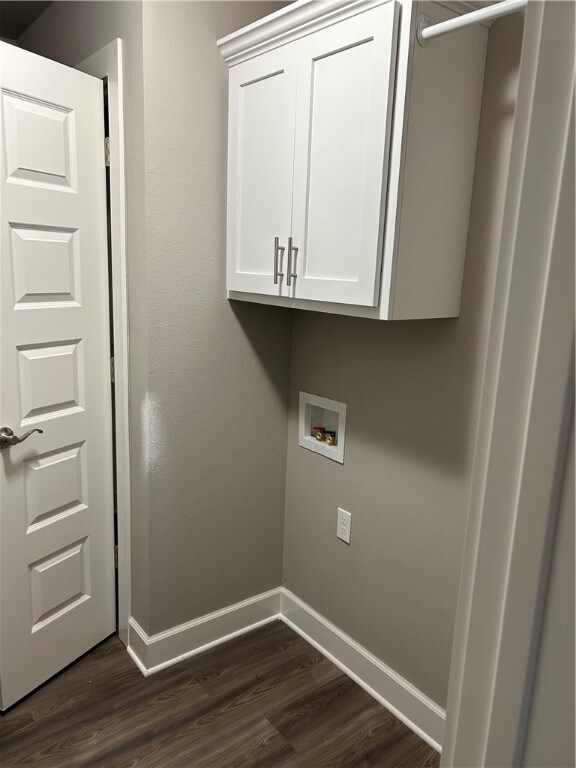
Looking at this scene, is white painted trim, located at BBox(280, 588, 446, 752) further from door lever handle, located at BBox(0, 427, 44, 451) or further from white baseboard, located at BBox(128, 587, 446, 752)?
door lever handle, located at BBox(0, 427, 44, 451)

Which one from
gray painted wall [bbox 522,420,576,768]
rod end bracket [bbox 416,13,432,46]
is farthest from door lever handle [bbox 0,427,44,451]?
gray painted wall [bbox 522,420,576,768]

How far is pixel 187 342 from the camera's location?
202 centimetres

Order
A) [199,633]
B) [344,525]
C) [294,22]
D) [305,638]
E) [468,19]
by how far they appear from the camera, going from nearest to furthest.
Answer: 1. [468,19]
2. [294,22]
3. [344,525]
4. [199,633]
5. [305,638]

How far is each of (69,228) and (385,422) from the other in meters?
1.25

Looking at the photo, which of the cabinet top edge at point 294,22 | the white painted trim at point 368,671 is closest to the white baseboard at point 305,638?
the white painted trim at point 368,671

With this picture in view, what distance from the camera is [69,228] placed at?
192 centimetres

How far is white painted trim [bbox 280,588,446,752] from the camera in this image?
6.13 feet

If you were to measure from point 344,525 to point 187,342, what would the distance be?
90 centimetres

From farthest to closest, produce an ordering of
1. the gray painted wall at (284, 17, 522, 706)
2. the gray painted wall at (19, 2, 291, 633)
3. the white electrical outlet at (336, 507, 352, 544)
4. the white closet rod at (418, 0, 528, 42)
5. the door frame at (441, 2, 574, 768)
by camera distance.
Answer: the white electrical outlet at (336, 507, 352, 544)
the gray painted wall at (19, 2, 291, 633)
the gray painted wall at (284, 17, 522, 706)
the white closet rod at (418, 0, 528, 42)
the door frame at (441, 2, 574, 768)

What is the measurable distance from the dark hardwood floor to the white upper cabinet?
1.40 metres

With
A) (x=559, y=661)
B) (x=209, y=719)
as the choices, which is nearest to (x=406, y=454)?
(x=209, y=719)

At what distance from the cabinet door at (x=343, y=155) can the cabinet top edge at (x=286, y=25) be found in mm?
23

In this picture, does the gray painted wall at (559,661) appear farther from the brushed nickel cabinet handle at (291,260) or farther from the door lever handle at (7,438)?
the door lever handle at (7,438)

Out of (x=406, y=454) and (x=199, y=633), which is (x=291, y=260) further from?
(x=199, y=633)
